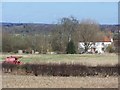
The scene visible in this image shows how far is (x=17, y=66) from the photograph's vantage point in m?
24.8

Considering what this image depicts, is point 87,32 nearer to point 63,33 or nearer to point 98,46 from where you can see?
point 63,33

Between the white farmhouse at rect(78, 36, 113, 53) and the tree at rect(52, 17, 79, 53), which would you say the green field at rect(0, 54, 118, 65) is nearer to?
the tree at rect(52, 17, 79, 53)

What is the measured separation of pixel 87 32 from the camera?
268ft

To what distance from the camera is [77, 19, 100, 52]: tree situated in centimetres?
7956

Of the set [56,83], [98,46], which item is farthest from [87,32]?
[56,83]

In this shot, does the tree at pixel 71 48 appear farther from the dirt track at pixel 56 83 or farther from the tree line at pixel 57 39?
the dirt track at pixel 56 83

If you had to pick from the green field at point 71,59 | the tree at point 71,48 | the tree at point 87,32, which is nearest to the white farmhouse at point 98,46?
the tree at point 87,32

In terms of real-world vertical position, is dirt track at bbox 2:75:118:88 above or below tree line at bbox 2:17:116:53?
below

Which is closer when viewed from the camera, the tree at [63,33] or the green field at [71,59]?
the green field at [71,59]

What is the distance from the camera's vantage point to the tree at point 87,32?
7956 centimetres

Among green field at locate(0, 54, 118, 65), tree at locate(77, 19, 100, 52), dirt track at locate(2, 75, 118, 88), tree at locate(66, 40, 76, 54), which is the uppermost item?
tree at locate(77, 19, 100, 52)

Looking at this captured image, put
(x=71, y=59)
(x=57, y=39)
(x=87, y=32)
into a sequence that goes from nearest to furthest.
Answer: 1. (x=71, y=59)
2. (x=57, y=39)
3. (x=87, y=32)

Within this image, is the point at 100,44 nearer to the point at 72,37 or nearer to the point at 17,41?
the point at 72,37

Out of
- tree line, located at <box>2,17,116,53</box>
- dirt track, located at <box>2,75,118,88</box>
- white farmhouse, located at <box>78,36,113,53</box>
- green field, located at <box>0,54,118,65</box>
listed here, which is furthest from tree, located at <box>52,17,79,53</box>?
dirt track, located at <box>2,75,118,88</box>
